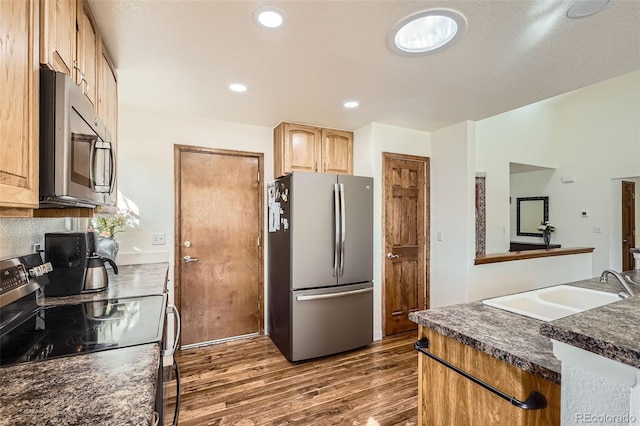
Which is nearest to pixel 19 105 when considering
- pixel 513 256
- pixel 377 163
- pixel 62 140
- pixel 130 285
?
pixel 62 140

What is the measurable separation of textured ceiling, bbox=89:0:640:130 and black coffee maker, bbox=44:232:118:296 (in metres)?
1.12

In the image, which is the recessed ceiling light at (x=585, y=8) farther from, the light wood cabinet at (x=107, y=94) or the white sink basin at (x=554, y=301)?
the light wood cabinet at (x=107, y=94)

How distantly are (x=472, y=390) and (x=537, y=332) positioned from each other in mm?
320

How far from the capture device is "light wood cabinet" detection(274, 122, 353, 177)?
3.07 meters

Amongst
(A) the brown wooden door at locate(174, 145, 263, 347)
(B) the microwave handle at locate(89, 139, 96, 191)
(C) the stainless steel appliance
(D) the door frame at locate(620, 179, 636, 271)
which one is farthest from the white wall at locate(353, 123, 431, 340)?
(D) the door frame at locate(620, 179, 636, 271)

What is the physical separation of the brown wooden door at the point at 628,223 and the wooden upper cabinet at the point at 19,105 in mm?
7466

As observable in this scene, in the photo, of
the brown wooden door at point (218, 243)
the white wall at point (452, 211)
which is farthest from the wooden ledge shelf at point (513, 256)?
the brown wooden door at point (218, 243)

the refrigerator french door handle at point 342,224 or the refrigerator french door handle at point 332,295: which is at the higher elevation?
the refrigerator french door handle at point 342,224

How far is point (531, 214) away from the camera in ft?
20.0

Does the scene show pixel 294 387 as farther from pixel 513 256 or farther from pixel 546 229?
pixel 546 229

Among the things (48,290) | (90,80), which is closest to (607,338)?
(90,80)

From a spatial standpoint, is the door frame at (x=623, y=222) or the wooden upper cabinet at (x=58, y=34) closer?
the wooden upper cabinet at (x=58, y=34)

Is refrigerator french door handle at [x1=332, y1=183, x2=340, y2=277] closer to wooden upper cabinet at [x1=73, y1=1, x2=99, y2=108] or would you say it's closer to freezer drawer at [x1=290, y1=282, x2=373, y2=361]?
freezer drawer at [x1=290, y1=282, x2=373, y2=361]

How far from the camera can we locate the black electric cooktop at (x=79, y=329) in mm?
1003
